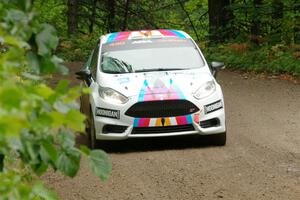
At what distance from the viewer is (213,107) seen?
10.1 m

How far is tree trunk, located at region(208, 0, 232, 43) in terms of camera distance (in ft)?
82.2

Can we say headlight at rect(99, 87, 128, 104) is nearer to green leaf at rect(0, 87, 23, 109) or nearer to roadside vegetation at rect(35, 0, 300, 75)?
roadside vegetation at rect(35, 0, 300, 75)

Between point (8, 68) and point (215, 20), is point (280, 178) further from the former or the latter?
point (215, 20)

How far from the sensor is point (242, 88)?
57.0 ft

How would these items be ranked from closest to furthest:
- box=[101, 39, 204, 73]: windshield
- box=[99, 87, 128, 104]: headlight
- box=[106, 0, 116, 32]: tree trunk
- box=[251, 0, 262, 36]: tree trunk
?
box=[99, 87, 128, 104]: headlight < box=[101, 39, 204, 73]: windshield < box=[251, 0, 262, 36]: tree trunk < box=[106, 0, 116, 32]: tree trunk

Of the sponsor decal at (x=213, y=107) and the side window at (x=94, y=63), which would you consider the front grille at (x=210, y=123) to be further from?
the side window at (x=94, y=63)

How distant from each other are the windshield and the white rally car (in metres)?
0.02

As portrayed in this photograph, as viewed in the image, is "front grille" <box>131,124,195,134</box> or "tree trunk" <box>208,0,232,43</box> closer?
"front grille" <box>131,124,195,134</box>

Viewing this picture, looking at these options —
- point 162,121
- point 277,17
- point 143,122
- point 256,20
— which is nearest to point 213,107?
point 162,121

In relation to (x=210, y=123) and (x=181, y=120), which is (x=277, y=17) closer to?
(x=210, y=123)

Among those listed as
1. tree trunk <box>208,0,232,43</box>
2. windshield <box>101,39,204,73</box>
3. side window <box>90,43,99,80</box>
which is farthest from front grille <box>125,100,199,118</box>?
tree trunk <box>208,0,232,43</box>

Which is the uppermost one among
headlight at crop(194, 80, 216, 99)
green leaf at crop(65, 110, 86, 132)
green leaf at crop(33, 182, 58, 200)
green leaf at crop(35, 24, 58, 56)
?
green leaf at crop(35, 24, 58, 56)

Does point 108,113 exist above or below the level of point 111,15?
above

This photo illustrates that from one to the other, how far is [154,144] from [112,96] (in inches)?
46.1
